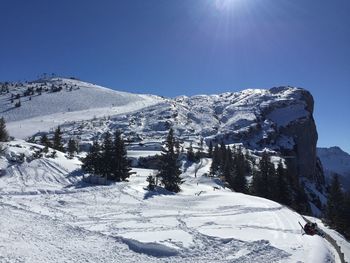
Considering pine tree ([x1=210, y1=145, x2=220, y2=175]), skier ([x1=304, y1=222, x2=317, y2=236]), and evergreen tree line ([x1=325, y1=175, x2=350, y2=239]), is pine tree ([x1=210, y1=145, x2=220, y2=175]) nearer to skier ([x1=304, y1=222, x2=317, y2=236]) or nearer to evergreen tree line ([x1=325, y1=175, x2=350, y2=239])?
evergreen tree line ([x1=325, y1=175, x2=350, y2=239])

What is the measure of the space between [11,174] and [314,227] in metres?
29.6

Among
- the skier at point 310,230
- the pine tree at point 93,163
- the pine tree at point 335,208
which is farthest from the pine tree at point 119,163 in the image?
the skier at point 310,230

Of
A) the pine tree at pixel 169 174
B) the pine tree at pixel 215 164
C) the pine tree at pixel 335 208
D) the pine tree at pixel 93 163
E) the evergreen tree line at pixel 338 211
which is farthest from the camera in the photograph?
the pine tree at pixel 215 164

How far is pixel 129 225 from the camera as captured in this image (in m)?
26.0

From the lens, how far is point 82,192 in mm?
36781

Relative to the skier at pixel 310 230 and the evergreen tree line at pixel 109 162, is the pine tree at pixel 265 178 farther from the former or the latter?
the skier at pixel 310 230

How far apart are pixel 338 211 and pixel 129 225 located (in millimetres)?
34416

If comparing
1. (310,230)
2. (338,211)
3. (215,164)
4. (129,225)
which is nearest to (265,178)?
(338,211)

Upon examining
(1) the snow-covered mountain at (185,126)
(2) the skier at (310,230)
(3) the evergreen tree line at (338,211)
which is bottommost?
(3) the evergreen tree line at (338,211)

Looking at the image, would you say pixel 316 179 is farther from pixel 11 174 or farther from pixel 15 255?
pixel 15 255

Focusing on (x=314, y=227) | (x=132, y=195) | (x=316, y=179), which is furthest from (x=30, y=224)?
(x=316, y=179)

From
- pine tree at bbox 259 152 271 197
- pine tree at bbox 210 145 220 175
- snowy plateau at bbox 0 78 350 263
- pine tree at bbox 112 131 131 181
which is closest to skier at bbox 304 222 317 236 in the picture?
snowy plateau at bbox 0 78 350 263

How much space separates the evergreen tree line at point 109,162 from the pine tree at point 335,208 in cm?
2630

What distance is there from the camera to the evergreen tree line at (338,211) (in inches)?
1748
